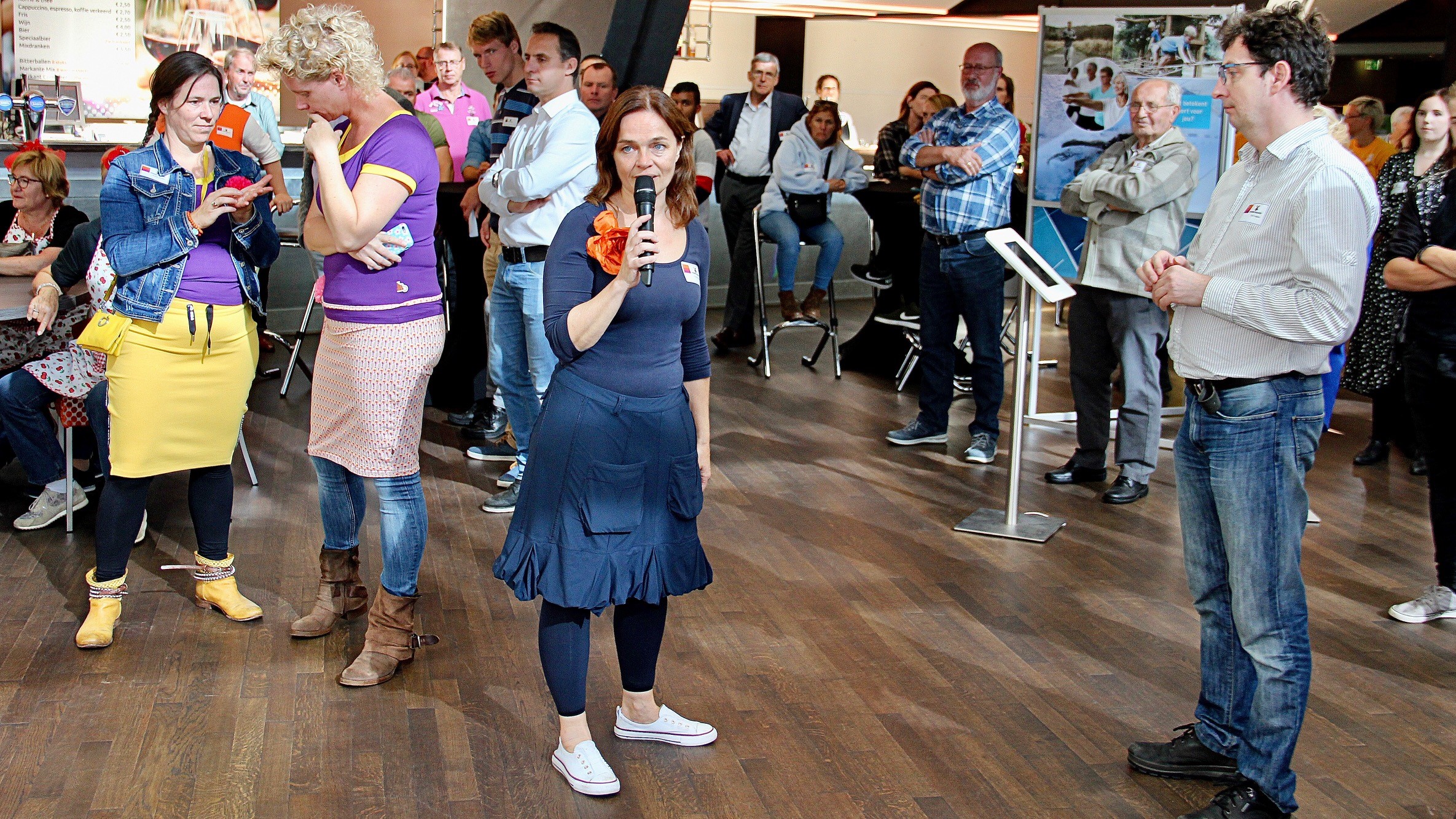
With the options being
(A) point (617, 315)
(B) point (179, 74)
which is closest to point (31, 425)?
(B) point (179, 74)

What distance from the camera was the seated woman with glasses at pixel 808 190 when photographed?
706cm

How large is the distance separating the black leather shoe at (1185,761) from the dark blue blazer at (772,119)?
210 inches

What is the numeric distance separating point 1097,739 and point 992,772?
323 millimetres

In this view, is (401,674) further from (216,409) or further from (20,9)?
(20,9)

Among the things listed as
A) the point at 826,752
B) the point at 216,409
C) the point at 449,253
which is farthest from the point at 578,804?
the point at 449,253

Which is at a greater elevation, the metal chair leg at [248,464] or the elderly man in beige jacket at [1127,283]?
the elderly man in beige jacket at [1127,283]

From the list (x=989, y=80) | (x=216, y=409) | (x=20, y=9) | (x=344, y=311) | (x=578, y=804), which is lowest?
(x=578, y=804)

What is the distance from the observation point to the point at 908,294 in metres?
6.83

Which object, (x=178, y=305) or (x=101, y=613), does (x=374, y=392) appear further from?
(x=101, y=613)

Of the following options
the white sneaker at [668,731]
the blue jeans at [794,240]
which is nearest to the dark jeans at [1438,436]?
the white sneaker at [668,731]

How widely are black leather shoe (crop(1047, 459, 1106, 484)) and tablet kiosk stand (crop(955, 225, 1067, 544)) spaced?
0.50 m

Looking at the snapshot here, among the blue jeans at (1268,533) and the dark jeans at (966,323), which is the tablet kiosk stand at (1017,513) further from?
the blue jeans at (1268,533)

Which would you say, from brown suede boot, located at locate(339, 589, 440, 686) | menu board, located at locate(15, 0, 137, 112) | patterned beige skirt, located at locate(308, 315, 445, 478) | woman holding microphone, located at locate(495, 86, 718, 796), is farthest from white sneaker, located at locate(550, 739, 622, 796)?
menu board, located at locate(15, 0, 137, 112)

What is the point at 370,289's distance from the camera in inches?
112
